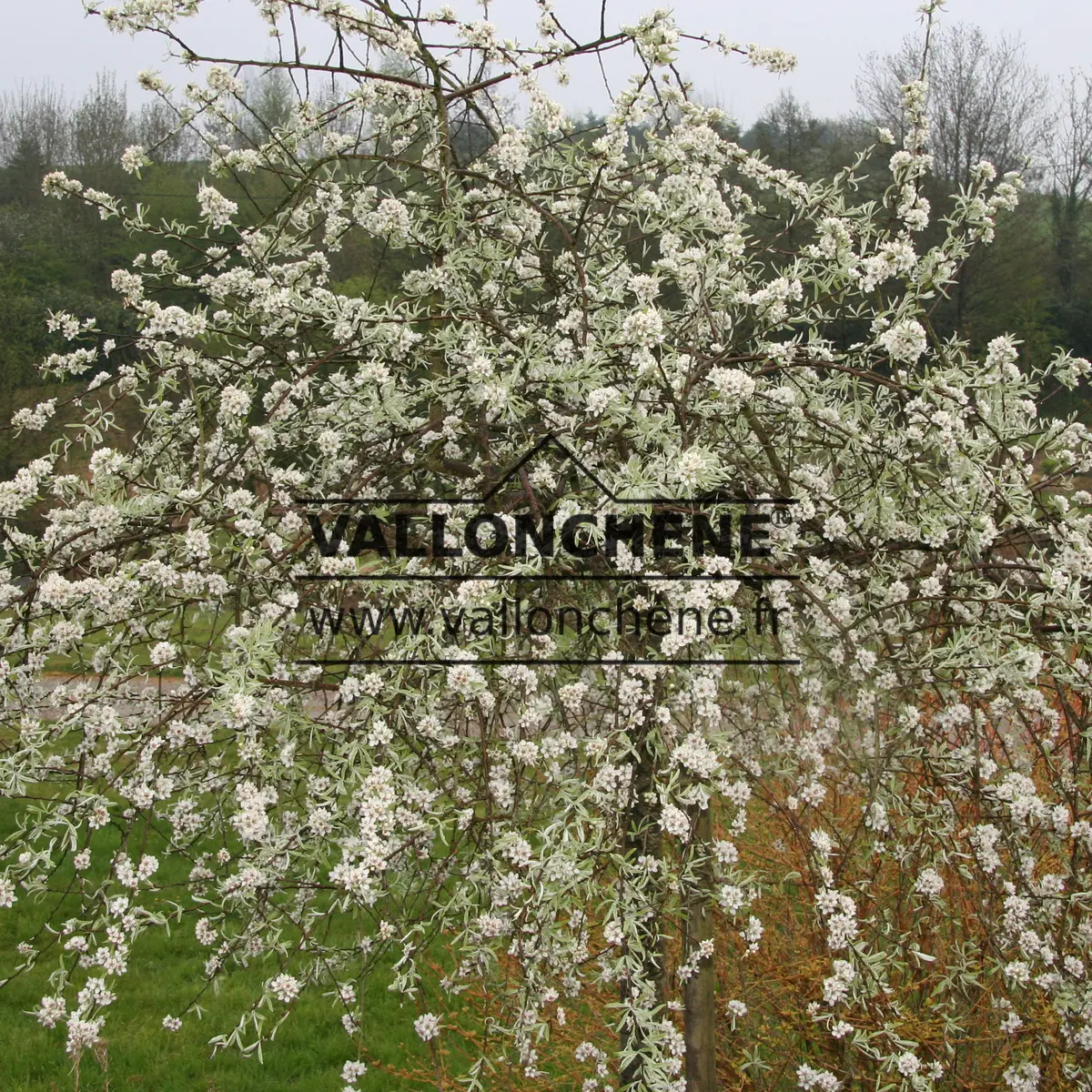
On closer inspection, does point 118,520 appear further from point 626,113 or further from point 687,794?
point 626,113

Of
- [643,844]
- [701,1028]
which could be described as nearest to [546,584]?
[643,844]

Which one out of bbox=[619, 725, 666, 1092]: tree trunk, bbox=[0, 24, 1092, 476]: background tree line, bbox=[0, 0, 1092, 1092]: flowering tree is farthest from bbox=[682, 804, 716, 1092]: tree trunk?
bbox=[0, 24, 1092, 476]: background tree line

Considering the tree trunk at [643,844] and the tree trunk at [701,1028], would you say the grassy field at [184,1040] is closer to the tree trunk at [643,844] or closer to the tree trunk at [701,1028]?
the tree trunk at [701,1028]

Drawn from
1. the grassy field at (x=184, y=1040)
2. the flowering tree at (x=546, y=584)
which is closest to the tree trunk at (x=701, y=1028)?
the flowering tree at (x=546, y=584)

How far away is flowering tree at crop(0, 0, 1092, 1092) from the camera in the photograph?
2.47 meters

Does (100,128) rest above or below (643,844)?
above

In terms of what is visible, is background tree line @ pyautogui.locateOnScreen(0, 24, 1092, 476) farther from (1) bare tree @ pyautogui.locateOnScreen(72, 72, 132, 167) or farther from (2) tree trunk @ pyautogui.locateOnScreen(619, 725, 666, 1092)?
(2) tree trunk @ pyautogui.locateOnScreen(619, 725, 666, 1092)

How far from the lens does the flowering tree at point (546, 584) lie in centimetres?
247

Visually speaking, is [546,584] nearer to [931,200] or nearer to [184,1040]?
[184,1040]

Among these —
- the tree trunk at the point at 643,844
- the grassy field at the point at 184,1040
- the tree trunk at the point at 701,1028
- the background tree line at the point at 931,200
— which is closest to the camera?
the tree trunk at the point at 643,844

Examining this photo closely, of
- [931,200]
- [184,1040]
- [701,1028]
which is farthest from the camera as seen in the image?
[931,200]

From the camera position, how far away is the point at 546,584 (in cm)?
280

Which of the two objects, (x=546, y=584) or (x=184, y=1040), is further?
(x=184, y=1040)

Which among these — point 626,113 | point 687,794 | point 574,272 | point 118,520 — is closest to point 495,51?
point 626,113
